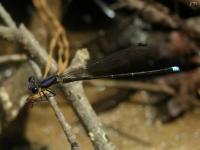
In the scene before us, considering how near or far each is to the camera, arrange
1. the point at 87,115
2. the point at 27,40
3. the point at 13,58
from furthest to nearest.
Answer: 1. the point at 13,58
2. the point at 27,40
3. the point at 87,115

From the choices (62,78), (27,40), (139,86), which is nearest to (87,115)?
(62,78)

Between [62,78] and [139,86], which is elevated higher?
[62,78]

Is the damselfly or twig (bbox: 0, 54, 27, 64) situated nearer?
the damselfly

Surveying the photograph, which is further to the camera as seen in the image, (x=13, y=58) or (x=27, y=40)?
(x=13, y=58)

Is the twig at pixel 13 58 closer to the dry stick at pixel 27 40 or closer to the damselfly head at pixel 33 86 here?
the dry stick at pixel 27 40

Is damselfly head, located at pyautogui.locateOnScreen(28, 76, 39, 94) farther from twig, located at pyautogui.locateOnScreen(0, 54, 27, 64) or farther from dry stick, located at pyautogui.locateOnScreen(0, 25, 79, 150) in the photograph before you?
twig, located at pyautogui.locateOnScreen(0, 54, 27, 64)

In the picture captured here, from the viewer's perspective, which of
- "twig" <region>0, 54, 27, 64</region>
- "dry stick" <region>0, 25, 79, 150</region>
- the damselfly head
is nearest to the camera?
the damselfly head

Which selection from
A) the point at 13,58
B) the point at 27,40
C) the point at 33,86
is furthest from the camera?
the point at 13,58

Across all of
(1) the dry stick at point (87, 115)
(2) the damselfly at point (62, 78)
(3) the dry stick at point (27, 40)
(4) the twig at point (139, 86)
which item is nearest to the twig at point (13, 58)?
(3) the dry stick at point (27, 40)

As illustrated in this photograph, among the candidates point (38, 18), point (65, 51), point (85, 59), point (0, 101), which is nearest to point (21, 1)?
point (38, 18)

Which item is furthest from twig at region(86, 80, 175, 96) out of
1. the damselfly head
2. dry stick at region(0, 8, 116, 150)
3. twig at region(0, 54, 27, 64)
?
the damselfly head

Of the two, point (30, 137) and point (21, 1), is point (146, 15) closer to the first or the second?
point (21, 1)

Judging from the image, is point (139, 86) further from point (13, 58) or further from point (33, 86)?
point (33, 86)
